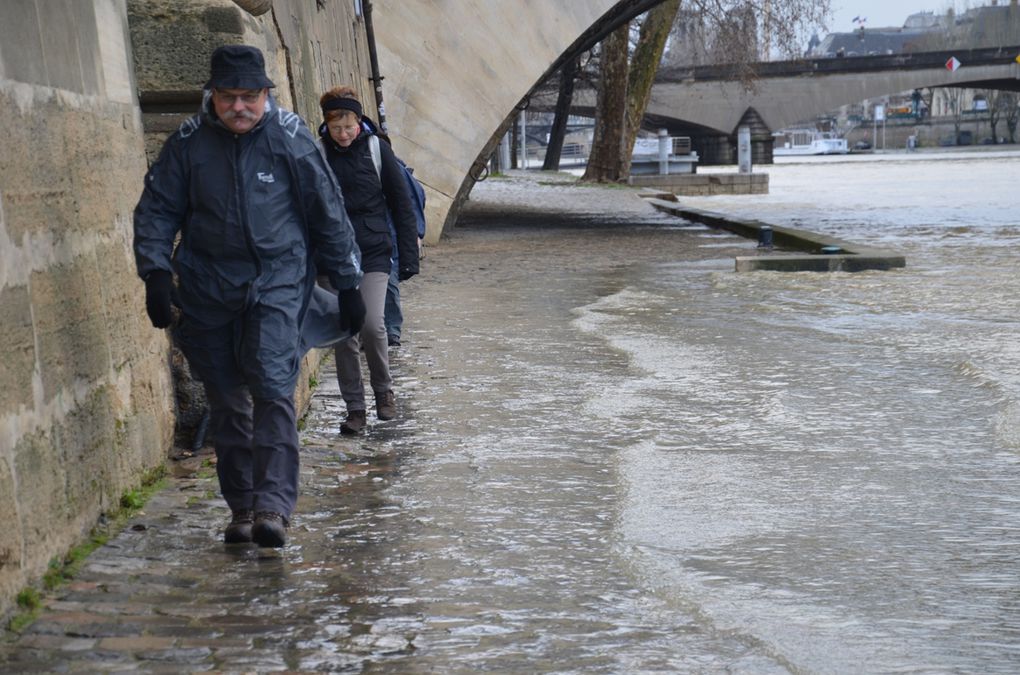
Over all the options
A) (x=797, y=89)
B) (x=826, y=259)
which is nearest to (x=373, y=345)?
(x=826, y=259)

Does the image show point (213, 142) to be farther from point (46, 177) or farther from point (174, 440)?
point (174, 440)

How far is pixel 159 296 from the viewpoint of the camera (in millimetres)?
4816

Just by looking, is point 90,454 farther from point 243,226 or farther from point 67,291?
point 243,226

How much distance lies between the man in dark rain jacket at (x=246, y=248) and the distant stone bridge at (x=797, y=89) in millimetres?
70959

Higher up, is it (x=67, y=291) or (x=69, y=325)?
(x=67, y=291)

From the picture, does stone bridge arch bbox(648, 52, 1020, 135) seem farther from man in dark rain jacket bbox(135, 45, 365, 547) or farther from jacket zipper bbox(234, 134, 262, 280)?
jacket zipper bbox(234, 134, 262, 280)

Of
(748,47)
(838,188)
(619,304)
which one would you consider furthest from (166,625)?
(838,188)

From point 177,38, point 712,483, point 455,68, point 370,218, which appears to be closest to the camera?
point 712,483

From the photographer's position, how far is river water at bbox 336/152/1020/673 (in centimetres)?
414

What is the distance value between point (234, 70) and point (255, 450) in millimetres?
1257

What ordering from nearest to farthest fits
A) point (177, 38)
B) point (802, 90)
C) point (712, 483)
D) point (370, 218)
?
point (712, 483) → point (177, 38) → point (370, 218) → point (802, 90)

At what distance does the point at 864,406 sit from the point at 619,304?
197 inches

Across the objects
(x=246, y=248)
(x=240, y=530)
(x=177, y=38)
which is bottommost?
(x=240, y=530)

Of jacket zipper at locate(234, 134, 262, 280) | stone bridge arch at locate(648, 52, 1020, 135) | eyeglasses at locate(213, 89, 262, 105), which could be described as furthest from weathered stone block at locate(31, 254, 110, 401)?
stone bridge arch at locate(648, 52, 1020, 135)
